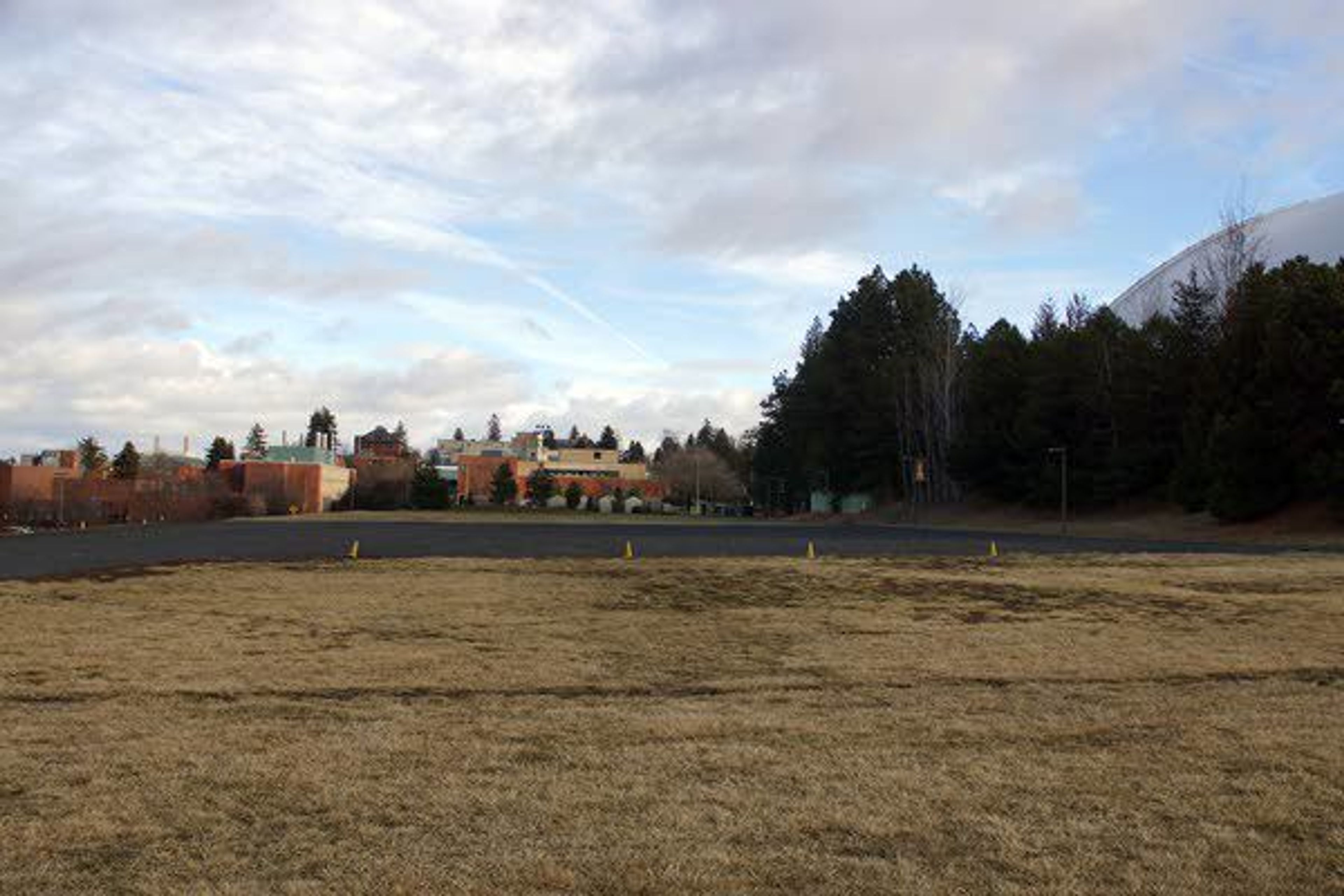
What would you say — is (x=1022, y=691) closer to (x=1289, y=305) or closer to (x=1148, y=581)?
(x=1148, y=581)

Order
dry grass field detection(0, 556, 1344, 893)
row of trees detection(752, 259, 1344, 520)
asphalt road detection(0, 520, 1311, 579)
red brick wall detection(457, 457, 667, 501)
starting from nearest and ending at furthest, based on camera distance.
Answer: dry grass field detection(0, 556, 1344, 893), asphalt road detection(0, 520, 1311, 579), row of trees detection(752, 259, 1344, 520), red brick wall detection(457, 457, 667, 501)

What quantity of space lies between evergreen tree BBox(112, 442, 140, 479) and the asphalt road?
68349 millimetres

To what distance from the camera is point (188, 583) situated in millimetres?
21094

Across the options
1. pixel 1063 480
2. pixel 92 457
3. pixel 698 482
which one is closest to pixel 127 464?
pixel 92 457

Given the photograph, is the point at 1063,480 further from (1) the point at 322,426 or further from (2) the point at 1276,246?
(1) the point at 322,426

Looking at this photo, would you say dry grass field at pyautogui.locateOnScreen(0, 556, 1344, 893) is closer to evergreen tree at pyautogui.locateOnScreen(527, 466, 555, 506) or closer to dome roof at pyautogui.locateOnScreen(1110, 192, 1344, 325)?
dome roof at pyautogui.locateOnScreen(1110, 192, 1344, 325)

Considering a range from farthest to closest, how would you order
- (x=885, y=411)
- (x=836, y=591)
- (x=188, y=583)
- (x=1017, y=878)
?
(x=885, y=411)
(x=188, y=583)
(x=836, y=591)
(x=1017, y=878)

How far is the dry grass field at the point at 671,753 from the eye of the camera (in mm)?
4906

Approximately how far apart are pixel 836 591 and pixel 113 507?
85.0 meters

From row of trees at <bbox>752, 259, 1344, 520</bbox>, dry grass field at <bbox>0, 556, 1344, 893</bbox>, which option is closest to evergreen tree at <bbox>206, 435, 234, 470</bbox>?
row of trees at <bbox>752, 259, 1344, 520</bbox>

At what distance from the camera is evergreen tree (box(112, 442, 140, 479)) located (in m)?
116

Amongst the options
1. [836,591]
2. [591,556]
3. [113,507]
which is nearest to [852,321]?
[113,507]

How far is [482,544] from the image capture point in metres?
34.8

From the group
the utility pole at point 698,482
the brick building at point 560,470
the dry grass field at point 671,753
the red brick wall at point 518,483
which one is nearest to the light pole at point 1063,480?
the dry grass field at point 671,753
